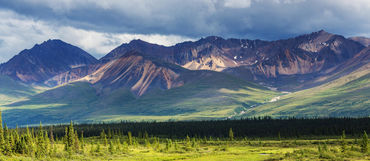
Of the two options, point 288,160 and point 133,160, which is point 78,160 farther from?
point 288,160

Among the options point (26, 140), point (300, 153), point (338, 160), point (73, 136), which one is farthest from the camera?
point (73, 136)

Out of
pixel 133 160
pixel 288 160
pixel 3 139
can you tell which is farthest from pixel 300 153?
pixel 3 139

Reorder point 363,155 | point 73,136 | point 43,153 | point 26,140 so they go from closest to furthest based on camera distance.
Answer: point 363,155
point 43,153
point 26,140
point 73,136

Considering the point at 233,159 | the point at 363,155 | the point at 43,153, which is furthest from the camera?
the point at 43,153

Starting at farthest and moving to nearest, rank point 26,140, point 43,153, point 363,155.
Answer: point 26,140
point 43,153
point 363,155

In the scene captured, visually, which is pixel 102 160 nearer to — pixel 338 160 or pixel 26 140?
pixel 26 140

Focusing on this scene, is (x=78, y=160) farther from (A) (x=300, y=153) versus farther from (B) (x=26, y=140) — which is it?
(A) (x=300, y=153)

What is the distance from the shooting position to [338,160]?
100 meters

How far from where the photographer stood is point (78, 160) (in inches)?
5034

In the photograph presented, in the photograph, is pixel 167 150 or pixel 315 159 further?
pixel 167 150

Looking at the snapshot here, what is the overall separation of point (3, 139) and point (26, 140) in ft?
51.8

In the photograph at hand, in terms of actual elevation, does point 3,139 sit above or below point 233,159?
above

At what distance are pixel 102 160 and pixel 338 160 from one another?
245 ft

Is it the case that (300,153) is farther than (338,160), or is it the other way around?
(300,153)
